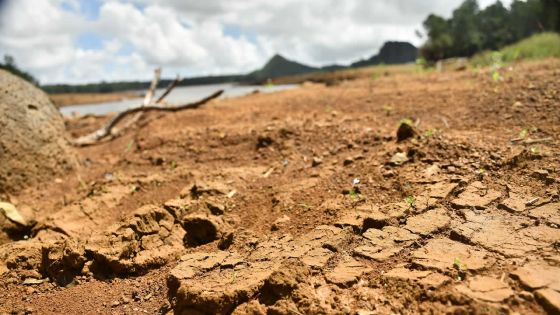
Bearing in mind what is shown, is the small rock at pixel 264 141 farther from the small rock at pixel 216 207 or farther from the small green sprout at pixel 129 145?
the small green sprout at pixel 129 145

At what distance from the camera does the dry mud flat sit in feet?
6.80

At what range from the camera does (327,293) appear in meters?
2.09

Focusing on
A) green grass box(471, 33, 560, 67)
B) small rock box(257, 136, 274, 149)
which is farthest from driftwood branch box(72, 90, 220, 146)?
green grass box(471, 33, 560, 67)

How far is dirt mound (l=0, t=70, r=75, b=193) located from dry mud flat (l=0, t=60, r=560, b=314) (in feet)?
0.67

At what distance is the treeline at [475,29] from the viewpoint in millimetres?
23500

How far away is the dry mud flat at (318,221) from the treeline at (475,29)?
20052mm

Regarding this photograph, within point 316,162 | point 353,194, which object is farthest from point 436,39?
point 353,194

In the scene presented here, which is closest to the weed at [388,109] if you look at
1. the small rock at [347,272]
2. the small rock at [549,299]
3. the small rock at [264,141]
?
the small rock at [264,141]

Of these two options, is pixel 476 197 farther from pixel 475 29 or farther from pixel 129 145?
pixel 475 29

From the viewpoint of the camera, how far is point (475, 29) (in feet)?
88.4

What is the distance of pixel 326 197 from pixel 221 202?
83 cm

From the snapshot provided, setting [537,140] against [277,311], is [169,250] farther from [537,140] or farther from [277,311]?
[537,140]

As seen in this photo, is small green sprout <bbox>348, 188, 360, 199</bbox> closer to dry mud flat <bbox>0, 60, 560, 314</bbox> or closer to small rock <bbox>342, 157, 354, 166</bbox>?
dry mud flat <bbox>0, 60, 560, 314</bbox>

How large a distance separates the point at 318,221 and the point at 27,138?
3.21m
